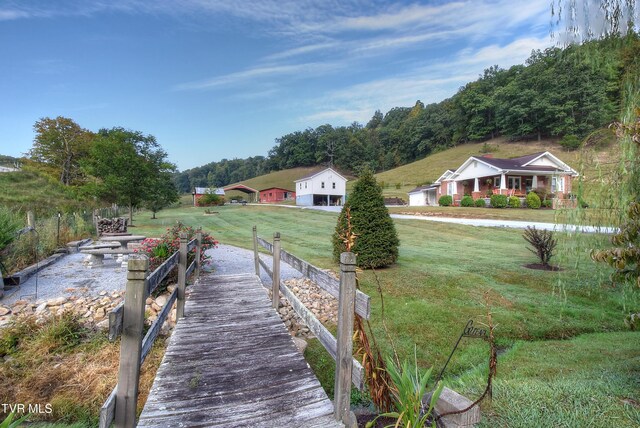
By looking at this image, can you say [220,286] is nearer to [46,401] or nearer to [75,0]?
[46,401]

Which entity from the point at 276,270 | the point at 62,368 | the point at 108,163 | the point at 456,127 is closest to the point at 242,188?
the point at 108,163

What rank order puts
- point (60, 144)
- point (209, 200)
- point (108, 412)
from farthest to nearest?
1. point (209, 200)
2. point (60, 144)
3. point (108, 412)

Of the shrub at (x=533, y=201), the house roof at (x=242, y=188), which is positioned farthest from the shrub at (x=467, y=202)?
the house roof at (x=242, y=188)

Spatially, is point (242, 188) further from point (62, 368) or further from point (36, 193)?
point (62, 368)

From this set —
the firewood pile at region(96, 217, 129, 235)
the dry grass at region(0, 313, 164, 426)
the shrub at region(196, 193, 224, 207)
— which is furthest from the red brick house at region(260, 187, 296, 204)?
the dry grass at region(0, 313, 164, 426)

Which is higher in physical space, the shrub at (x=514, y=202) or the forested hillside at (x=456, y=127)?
the forested hillside at (x=456, y=127)

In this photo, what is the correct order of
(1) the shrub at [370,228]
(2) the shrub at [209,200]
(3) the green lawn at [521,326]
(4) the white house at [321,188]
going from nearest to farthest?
1. (3) the green lawn at [521,326]
2. (1) the shrub at [370,228]
3. (4) the white house at [321,188]
4. (2) the shrub at [209,200]

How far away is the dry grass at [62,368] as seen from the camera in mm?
3779

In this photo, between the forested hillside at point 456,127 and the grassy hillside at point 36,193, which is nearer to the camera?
the grassy hillside at point 36,193

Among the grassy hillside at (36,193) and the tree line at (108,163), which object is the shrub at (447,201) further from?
the grassy hillside at (36,193)

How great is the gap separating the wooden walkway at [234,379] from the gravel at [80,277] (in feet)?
10.5

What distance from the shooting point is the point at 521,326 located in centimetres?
550

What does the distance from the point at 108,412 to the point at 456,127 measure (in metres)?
86.5

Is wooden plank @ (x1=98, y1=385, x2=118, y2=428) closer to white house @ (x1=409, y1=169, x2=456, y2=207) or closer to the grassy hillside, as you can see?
the grassy hillside
